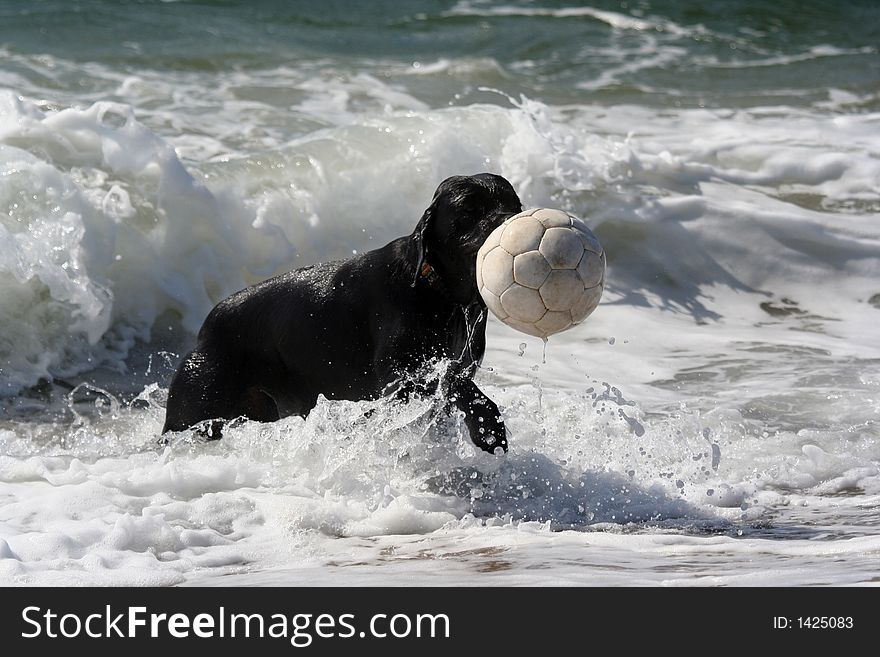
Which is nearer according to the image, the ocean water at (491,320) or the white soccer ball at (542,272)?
the white soccer ball at (542,272)

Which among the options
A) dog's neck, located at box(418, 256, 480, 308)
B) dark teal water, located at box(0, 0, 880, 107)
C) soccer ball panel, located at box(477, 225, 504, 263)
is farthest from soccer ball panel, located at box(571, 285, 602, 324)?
dark teal water, located at box(0, 0, 880, 107)

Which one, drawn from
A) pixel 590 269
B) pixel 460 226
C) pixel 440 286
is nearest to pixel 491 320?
pixel 440 286

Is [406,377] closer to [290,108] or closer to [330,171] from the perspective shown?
[330,171]

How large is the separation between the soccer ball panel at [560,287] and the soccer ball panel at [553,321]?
5 cm

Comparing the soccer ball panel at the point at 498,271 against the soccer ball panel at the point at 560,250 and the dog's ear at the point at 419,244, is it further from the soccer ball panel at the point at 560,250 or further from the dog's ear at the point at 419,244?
the dog's ear at the point at 419,244

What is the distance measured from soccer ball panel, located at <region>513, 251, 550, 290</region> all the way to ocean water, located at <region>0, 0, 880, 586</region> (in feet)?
2.92

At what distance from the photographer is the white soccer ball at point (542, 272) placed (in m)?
4.35

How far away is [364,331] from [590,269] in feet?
3.91

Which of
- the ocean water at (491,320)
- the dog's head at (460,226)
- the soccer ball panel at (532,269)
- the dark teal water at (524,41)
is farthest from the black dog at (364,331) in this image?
the dark teal water at (524,41)

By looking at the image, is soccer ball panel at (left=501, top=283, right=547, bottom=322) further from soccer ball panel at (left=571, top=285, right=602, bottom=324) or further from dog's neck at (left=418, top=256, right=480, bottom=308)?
dog's neck at (left=418, top=256, right=480, bottom=308)

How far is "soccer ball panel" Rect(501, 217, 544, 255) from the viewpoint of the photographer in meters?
4.36

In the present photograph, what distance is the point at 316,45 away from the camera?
15.3 metres

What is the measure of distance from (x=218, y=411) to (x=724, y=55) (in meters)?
12.1

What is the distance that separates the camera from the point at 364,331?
525 centimetres
